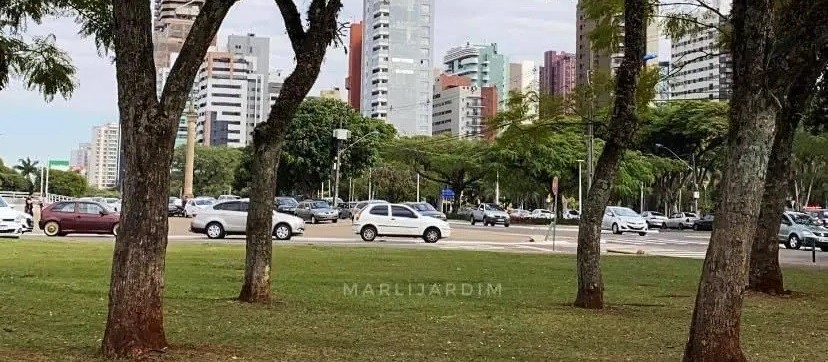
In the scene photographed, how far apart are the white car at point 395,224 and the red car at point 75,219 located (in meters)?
8.86

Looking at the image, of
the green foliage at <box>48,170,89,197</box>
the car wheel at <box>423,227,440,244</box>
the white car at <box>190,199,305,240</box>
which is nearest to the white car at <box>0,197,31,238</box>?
the white car at <box>190,199,305,240</box>

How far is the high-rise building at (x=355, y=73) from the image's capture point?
250 feet

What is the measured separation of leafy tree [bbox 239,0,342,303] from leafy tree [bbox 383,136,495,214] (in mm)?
58718

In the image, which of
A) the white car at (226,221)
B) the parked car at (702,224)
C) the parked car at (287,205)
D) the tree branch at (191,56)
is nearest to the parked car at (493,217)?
the parked car at (702,224)

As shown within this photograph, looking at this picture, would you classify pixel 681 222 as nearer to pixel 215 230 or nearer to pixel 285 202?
pixel 285 202

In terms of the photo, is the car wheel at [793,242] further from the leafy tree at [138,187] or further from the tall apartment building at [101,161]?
the tall apartment building at [101,161]

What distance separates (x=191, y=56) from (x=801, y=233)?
33432mm

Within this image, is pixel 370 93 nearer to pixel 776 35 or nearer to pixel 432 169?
pixel 432 169

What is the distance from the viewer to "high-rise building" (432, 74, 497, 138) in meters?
80.5

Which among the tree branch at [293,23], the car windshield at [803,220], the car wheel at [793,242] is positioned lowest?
the car wheel at [793,242]

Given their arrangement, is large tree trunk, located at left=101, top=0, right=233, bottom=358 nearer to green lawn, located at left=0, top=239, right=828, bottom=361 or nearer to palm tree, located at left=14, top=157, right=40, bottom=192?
green lawn, located at left=0, top=239, right=828, bottom=361

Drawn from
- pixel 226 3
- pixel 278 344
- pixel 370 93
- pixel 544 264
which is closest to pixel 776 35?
pixel 226 3

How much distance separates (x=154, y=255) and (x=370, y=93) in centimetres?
8160

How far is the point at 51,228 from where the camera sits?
1171 inches
